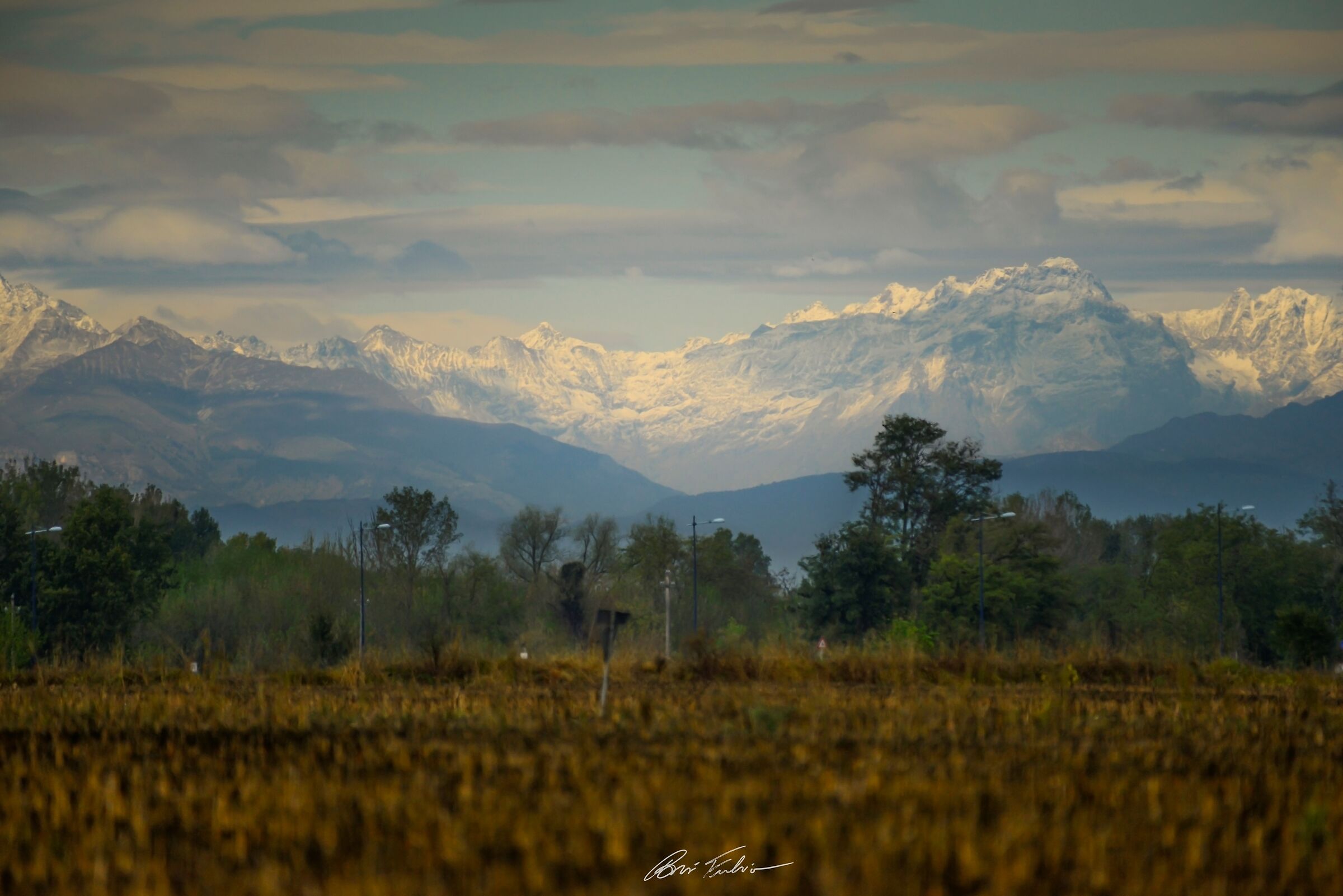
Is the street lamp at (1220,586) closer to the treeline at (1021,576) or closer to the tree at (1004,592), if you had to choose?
the treeline at (1021,576)

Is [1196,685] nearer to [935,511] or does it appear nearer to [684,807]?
[684,807]

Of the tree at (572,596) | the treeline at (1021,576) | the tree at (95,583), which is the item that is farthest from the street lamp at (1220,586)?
the tree at (95,583)

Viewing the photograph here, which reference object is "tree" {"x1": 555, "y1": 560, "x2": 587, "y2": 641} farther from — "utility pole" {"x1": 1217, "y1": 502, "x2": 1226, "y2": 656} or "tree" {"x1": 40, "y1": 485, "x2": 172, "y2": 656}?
"utility pole" {"x1": 1217, "y1": 502, "x2": 1226, "y2": 656}

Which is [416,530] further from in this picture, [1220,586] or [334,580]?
[1220,586]

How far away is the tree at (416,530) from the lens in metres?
125

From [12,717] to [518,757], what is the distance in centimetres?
875

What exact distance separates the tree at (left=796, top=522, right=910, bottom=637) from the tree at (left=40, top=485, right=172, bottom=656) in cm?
3808

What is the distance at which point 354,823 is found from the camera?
34.4 feet

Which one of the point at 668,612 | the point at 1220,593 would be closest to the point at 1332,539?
the point at 1220,593

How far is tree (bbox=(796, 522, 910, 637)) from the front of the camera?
8331 cm

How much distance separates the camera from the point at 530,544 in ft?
417

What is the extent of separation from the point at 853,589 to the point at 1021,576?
29.9 feet

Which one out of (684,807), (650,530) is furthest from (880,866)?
(650,530)
